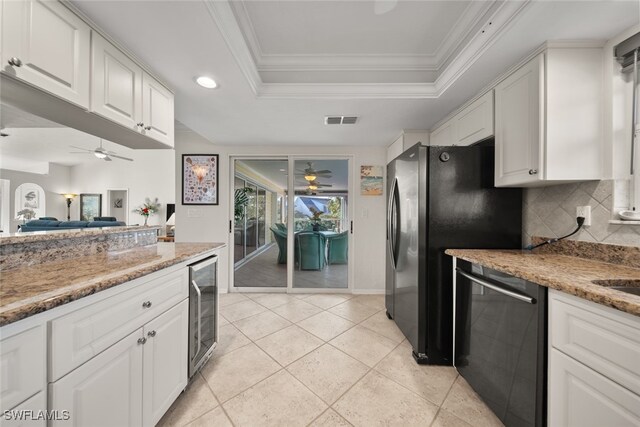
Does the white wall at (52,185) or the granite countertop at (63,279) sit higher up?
the white wall at (52,185)

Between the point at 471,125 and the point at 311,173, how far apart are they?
7.03 ft

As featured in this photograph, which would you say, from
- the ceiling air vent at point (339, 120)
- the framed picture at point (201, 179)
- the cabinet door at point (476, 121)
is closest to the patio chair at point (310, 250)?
the framed picture at point (201, 179)

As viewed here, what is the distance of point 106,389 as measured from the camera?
885 mm

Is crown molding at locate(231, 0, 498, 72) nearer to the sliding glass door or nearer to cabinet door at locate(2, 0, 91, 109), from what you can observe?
cabinet door at locate(2, 0, 91, 109)

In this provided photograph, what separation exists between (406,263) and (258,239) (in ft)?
11.4

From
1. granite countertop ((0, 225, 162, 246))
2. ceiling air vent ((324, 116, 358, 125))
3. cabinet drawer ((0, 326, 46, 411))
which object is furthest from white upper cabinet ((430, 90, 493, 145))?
granite countertop ((0, 225, 162, 246))

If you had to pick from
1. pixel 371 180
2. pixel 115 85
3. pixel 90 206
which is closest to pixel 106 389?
pixel 90 206

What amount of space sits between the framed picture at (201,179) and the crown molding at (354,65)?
176cm

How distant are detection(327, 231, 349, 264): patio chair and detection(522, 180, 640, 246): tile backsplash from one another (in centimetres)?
269

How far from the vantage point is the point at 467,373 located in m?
1.52

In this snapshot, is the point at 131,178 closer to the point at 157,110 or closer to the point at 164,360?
the point at 157,110

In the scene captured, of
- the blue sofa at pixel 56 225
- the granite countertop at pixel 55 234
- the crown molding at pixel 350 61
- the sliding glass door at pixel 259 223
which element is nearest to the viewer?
the granite countertop at pixel 55 234

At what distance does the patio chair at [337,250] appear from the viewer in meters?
4.15

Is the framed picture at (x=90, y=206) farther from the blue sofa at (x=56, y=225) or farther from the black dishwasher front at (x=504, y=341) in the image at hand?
the black dishwasher front at (x=504, y=341)
